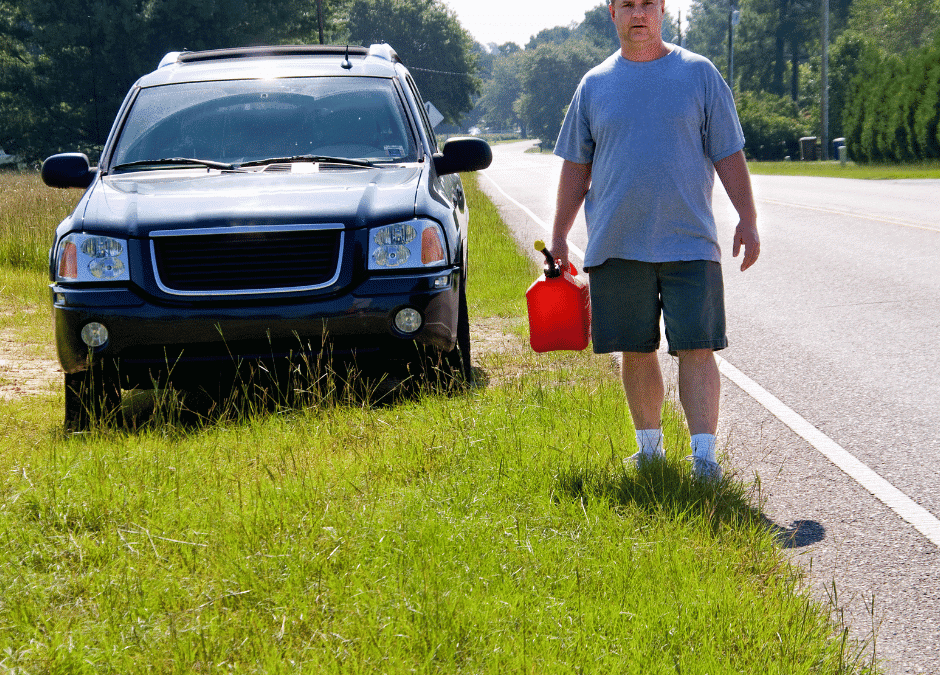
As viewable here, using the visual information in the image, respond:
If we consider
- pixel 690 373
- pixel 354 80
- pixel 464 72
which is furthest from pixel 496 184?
pixel 464 72

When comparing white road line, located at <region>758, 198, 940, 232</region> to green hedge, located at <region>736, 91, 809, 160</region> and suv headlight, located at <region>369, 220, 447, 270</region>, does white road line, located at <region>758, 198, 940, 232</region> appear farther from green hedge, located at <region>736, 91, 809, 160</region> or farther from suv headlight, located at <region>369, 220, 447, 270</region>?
green hedge, located at <region>736, 91, 809, 160</region>

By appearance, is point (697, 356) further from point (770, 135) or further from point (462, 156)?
point (770, 135)

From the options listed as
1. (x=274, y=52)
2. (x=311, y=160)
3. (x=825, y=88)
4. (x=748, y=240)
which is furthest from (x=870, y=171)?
(x=748, y=240)

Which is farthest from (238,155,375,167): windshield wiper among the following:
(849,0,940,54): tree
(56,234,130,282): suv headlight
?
(849,0,940,54): tree

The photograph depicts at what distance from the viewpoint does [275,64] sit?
7316 mm

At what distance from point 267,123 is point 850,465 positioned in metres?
3.87

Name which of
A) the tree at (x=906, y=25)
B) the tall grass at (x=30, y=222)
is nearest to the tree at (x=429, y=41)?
the tree at (x=906, y=25)

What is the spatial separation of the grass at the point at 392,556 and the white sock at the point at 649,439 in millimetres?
83

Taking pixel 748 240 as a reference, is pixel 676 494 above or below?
below

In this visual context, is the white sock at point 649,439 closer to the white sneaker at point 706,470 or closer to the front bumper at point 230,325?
the white sneaker at point 706,470

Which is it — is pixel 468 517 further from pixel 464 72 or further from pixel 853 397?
pixel 464 72

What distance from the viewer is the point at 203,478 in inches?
172

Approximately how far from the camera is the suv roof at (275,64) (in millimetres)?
7086

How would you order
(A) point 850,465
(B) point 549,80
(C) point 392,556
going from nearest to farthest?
(C) point 392,556 → (A) point 850,465 → (B) point 549,80
